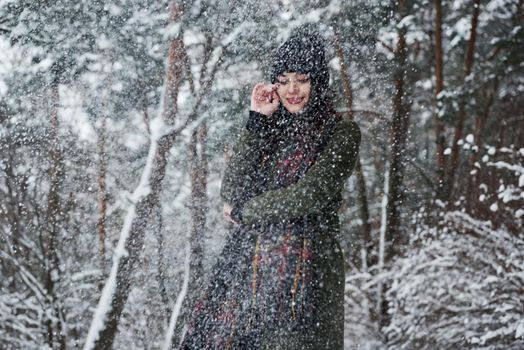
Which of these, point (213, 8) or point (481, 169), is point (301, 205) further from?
point (481, 169)

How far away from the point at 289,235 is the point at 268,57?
1.81 m

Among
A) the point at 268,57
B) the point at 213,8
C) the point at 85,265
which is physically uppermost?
the point at 213,8

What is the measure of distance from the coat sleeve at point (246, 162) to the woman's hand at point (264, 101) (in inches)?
0.6

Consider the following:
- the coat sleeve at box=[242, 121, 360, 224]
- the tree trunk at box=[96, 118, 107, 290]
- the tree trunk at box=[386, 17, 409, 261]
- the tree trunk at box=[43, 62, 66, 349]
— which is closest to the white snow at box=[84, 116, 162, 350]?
the tree trunk at box=[96, 118, 107, 290]

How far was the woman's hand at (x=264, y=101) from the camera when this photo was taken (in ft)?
3.98

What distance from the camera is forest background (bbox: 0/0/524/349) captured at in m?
2.88

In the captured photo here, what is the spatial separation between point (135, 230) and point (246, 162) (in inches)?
89.5

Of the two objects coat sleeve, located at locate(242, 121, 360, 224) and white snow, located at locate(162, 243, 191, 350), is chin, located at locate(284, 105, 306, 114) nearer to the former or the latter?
coat sleeve, located at locate(242, 121, 360, 224)

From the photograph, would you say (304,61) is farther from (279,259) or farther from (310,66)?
(279,259)

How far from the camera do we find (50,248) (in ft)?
11.4

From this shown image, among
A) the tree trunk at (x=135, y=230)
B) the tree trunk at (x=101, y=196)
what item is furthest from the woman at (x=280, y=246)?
the tree trunk at (x=101, y=196)

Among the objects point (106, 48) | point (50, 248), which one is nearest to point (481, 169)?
point (106, 48)

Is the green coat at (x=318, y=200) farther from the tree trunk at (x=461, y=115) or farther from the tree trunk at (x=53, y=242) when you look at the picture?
the tree trunk at (x=461, y=115)

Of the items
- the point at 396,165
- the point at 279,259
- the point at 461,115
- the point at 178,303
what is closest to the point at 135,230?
the point at 178,303
